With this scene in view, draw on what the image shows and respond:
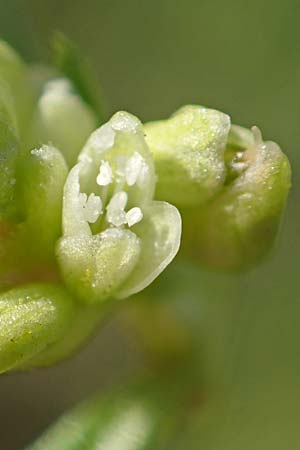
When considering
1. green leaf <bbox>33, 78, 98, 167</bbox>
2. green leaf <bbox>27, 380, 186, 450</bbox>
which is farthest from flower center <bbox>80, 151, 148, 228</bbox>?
green leaf <bbox>27, 380, 186, 450</bbox>

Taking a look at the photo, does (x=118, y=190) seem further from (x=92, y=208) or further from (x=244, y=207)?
(x=244, y=207)

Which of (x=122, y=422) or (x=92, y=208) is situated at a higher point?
(x=92, y=208)

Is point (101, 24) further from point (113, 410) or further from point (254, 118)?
point (113, 410)

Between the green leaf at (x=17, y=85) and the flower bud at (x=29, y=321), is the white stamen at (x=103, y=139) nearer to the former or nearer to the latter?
the green leaf at (x=17, y=85)

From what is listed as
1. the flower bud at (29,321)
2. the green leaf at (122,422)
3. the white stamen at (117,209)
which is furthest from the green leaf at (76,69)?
the green leaf at (122,422)

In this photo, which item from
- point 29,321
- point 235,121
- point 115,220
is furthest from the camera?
point 235,121

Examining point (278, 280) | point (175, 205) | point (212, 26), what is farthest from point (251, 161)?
point (212, 26)

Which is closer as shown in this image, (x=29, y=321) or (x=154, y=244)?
(x=29, y=321)

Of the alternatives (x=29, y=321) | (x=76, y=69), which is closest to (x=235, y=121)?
(x=76, y=69)
